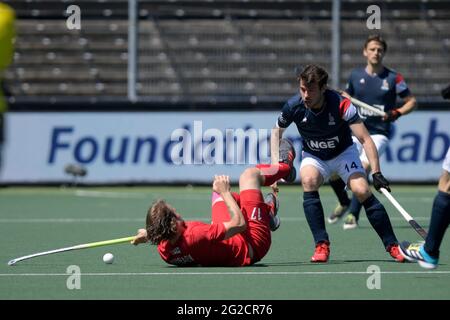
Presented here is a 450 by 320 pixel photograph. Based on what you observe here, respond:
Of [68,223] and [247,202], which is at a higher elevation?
[247,202]

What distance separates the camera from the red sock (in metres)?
8.95

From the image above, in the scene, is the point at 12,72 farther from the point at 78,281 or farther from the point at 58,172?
the point at 78,281

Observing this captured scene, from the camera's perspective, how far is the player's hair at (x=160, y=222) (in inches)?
314

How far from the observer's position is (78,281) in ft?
25.1

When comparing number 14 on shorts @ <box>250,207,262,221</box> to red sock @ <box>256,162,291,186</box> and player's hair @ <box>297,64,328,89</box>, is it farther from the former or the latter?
player's hair @ <box>297,64,328,89</box>

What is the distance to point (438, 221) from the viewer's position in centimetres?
761

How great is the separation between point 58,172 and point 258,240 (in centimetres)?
1044

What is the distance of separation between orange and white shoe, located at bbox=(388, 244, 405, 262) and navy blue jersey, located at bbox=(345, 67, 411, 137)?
376 cm

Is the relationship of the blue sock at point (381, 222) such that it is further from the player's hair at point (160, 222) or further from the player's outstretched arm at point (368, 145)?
the player's hair at point (160, 222)

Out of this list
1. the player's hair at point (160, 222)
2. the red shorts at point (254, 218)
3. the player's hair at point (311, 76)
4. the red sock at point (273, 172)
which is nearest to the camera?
the player's hair at point (160, 222)

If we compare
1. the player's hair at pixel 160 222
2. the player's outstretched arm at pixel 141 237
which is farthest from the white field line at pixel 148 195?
the player's hair at pixel 160 222

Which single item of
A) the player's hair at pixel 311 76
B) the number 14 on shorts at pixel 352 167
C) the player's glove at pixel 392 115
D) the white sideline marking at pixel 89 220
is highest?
the player's hair at pixel 311 76

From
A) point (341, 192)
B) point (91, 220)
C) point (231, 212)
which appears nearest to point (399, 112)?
point (341, 192)
